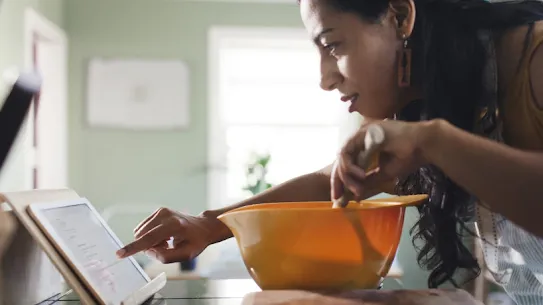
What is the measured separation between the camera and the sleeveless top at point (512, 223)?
0.70 metres

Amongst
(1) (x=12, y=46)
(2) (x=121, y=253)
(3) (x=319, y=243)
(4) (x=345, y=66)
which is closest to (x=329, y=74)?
(4) (x=345, y=66)

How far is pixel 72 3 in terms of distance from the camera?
11.8 ft

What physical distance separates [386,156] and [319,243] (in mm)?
128

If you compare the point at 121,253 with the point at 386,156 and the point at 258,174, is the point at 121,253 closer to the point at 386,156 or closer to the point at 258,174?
the point at 386,156

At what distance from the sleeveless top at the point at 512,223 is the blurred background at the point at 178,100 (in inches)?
104

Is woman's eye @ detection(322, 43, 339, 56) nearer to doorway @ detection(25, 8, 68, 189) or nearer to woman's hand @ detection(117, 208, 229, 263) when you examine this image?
woman's hand @ detection(117, 208, 229, 263)

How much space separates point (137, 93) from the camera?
360cm

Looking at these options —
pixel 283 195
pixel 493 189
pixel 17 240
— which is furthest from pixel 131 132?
pixel 493 189

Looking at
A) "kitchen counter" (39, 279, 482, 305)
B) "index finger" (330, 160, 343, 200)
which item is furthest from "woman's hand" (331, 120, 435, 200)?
"kitchen counter" (39, 279, 482, 305)

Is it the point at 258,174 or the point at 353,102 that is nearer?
the point at 353,102

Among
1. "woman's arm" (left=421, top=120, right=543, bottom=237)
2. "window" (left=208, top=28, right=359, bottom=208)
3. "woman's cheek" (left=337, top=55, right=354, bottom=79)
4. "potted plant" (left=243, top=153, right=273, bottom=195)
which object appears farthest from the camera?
"window" (left=208, top=28, right=359, bottom=208)

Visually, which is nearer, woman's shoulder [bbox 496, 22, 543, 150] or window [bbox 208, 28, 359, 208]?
woman's shoulder [bbox 496, 22, 543, 150]

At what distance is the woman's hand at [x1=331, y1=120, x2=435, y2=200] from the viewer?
0.60 m

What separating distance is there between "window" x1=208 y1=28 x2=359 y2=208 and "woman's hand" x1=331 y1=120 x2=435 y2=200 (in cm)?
300
